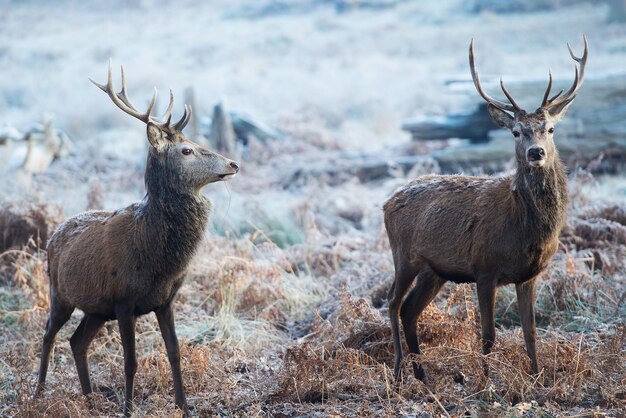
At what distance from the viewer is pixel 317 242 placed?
35.9 ft

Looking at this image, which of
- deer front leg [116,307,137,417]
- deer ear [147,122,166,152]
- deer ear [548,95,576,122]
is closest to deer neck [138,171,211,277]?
deer ear [147,122,166,152]

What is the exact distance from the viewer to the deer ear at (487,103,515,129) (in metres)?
6.84

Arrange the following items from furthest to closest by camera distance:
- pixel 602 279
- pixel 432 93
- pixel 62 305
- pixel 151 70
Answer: pixel 151 70 → pixel 432 93 → pixel 602 279 → pixel 62 305

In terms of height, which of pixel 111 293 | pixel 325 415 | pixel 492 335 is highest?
pixel 111 293

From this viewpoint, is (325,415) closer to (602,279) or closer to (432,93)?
(602,279)

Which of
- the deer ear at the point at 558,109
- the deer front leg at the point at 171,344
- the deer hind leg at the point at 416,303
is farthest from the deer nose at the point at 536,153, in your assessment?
the deer front leg at the point at 171,344

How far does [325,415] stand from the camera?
249 inches

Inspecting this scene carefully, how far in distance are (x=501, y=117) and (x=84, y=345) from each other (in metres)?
3.60

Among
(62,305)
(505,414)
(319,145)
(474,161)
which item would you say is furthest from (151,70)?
(505,414)

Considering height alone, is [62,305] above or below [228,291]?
above

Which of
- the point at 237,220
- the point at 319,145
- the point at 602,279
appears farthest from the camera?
the point at 319,145

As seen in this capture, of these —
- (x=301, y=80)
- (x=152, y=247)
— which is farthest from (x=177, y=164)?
(x=301, y=80)

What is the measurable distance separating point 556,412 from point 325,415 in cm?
155

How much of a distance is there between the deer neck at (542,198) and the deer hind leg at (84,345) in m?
3.23
